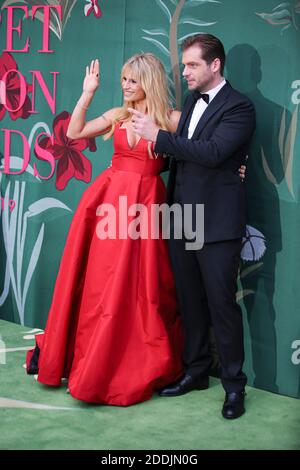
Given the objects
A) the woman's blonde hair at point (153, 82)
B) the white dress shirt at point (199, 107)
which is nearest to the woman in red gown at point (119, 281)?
the woman's blonde hair at point (153, 82)

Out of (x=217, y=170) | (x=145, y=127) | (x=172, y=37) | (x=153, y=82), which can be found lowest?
(x=217, y=170)

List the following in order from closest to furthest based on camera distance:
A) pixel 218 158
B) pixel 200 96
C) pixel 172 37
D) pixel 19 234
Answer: pixel 218 158
pixel 200 96
pixel 172 37
pixel 19 234

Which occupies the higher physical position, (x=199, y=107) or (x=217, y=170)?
(x=199, y=107)

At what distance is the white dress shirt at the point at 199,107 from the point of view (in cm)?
325

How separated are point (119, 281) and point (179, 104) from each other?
3.24 feet

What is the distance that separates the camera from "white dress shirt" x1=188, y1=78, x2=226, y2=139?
325 centimetres

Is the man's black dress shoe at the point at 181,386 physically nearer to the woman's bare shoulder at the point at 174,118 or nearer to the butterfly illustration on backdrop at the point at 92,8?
the woman's bare shoulder at the point at 174,118

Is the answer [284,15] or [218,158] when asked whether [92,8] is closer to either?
[284,15]

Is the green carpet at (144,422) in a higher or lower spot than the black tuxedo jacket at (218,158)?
lower

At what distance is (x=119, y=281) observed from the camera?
333 cm

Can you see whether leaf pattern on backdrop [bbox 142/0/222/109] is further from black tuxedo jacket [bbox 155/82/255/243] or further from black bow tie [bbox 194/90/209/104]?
black tuxedo jacket [bbox 155/82/255/243]

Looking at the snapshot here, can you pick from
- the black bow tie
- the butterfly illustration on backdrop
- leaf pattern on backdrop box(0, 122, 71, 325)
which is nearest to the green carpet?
leaf pattern on backdrop box(0, 122, 71, 325)

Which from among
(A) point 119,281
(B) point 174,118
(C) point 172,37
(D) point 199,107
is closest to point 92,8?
(C) point 172,37

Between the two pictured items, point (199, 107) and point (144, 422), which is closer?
point (144, 422)
